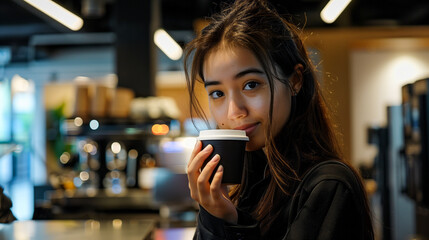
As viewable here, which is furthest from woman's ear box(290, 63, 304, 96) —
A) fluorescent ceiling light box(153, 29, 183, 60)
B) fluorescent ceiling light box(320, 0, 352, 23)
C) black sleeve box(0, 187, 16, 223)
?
fluorescent ceiling light box(153, 29, 183, 60)

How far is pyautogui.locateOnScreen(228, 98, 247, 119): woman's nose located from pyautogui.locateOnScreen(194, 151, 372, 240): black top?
197mm

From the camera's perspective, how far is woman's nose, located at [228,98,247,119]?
1037mm

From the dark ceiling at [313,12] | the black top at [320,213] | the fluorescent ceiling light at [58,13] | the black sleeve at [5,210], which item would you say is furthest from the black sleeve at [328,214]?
the dark ceiling at [313,12]

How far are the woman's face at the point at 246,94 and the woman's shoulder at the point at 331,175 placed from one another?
0.50 ft

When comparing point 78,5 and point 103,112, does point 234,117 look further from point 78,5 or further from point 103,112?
point 78,5

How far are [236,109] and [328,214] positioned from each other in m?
0.31

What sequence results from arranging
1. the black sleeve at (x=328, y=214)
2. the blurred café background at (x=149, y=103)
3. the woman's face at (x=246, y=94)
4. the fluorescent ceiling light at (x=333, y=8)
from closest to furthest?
the black sleeve at (x=328, y=214), the woman's face at (x=246, y=94), the blurred café background at (x=149, y=103), the fluorescent ceiling light at (x=333, y=8)

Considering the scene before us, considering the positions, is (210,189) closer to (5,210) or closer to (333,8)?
(5,210)

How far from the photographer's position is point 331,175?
2.92 ft

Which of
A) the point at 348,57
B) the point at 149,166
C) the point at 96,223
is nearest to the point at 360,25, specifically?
the point at 348,57

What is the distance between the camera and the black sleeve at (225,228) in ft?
3.03

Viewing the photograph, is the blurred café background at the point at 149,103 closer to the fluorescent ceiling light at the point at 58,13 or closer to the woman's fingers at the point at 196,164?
the fluorescent ceiling light at the point at 58,13

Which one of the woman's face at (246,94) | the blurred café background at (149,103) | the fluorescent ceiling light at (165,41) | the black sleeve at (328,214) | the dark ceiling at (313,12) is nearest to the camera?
the black sleeve at (328,214)

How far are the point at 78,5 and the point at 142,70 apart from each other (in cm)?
383
